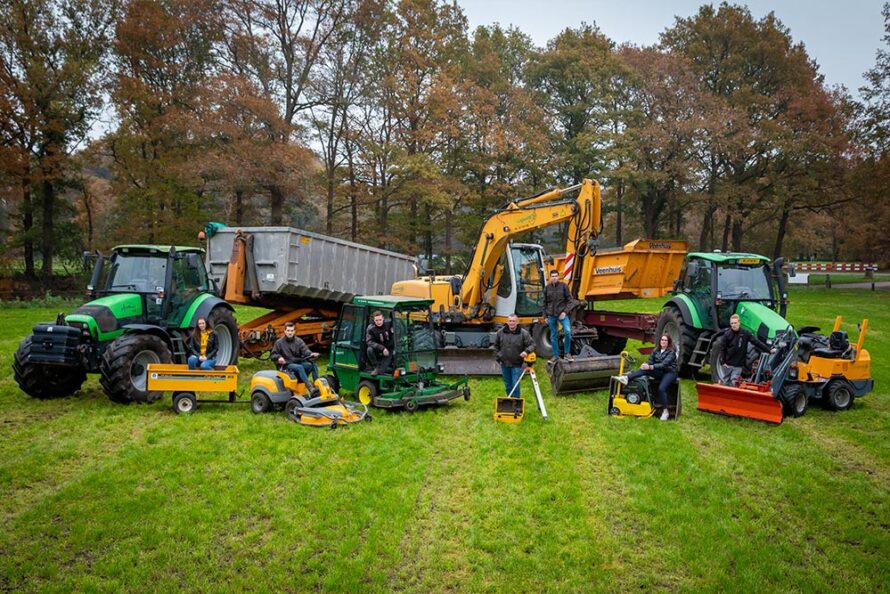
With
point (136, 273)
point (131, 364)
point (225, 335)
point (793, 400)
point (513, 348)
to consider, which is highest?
point (136, 273)

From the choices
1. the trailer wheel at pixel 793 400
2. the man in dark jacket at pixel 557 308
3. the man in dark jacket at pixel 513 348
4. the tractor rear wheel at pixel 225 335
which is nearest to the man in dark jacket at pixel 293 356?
the tractor rear wheel at pixel 225 335

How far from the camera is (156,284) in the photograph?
431 inches

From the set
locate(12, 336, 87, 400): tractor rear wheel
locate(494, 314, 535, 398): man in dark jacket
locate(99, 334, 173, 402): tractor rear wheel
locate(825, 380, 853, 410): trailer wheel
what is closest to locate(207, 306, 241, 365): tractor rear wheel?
locate(99, 334, 173, 402): tractor rear wheel

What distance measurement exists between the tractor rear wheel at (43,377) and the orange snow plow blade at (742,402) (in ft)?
31.1

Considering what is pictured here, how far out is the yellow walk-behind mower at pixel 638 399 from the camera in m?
9.64

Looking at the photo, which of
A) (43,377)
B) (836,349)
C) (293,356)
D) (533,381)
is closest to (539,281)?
(533,381)

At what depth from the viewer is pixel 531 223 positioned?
13.0 m

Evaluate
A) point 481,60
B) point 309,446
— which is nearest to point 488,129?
point 481,60

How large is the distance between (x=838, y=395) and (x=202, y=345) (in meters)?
9.86

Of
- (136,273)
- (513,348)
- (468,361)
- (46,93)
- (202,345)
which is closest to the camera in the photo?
(513,348)

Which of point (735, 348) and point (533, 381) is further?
point (735, 348)

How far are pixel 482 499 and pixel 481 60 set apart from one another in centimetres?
2887

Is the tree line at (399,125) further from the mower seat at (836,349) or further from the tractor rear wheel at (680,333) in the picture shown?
the mower seat at (836,349)

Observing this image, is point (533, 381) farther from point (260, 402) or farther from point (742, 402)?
point (260, 402)
